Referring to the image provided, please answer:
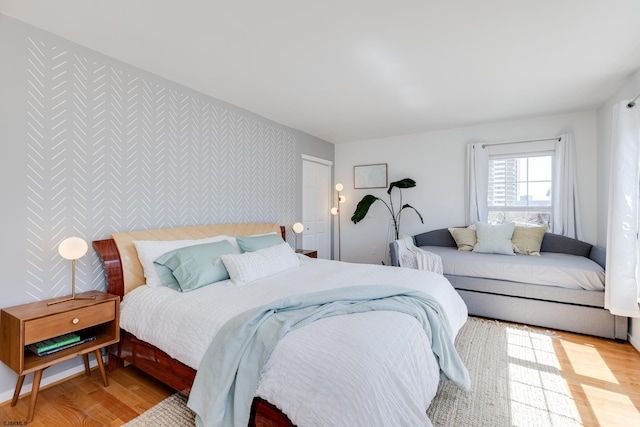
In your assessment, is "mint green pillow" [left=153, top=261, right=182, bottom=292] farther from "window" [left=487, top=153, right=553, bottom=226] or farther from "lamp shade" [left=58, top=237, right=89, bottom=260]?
"window" [left=487, top=153, right=553, bottom=226]

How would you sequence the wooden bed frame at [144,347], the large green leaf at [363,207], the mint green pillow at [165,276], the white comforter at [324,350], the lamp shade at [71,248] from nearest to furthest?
the white comforter at [324,350], the wooden bed frame at [144,347], the lamp shade at [71,248], the mint green pillow at [165,276], the large green leaf at [363,207]

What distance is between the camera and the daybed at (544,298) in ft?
8.93

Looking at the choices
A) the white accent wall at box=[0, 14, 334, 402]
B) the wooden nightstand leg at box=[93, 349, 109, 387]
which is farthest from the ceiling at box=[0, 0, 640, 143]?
the wooden nightstand leg at box=[93, 349, 109, 387]

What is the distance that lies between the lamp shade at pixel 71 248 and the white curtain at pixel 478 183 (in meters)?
4.32

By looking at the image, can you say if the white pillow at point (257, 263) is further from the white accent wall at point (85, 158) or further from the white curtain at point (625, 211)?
the white curtain at point (625, 211)

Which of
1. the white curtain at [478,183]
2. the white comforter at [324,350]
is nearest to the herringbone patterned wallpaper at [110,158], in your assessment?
the white comforter at [324,350]

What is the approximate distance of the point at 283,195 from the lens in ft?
13.5

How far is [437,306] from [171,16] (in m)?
2.43

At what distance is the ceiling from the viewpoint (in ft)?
5.66

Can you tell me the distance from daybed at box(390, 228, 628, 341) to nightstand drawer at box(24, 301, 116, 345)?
2916 millimetres

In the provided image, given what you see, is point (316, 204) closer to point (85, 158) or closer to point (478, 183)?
point (478, 183)

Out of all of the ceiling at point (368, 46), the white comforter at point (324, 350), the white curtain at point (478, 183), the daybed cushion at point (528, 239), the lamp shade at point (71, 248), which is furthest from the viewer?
the white curtain at point (478, 183)

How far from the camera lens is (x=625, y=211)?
2400 mm

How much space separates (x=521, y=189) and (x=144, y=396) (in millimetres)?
4658
